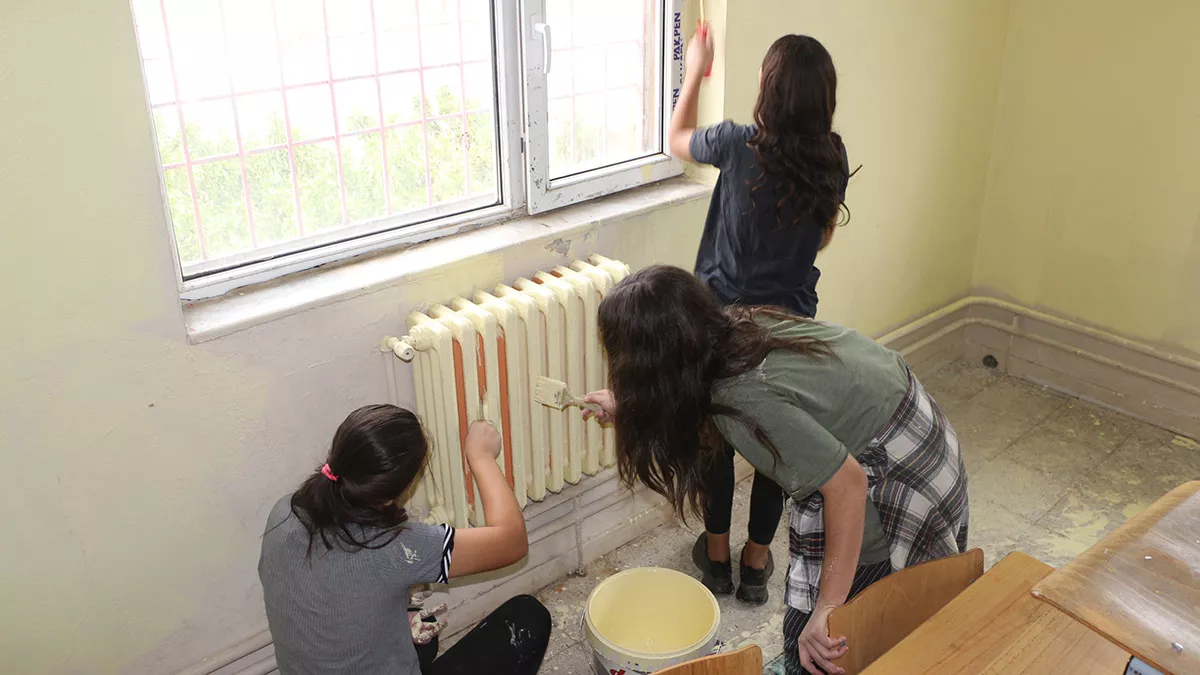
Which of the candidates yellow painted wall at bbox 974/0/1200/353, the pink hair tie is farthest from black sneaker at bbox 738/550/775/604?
yellow painted wall at bbox 974/0/1200/353

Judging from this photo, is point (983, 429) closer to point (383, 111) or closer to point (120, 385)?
point (383, 111)

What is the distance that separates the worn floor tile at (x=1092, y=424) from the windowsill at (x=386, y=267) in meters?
1.73

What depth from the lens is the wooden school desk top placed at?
136 cm

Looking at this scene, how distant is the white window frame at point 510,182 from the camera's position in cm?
211

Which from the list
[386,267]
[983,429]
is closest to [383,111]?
[386,267]

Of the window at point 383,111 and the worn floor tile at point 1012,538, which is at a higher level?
the window at point 383,111

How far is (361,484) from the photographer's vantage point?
65.2 inches

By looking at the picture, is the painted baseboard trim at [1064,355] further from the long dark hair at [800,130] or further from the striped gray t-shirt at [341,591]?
the striped gray t-shirt at [341,591]

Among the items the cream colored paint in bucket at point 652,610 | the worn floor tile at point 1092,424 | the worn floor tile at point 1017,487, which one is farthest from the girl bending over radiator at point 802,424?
the worn floor tile at point 1092,424

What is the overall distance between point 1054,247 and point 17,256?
3.35 m

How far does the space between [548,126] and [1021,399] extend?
7.47 ft

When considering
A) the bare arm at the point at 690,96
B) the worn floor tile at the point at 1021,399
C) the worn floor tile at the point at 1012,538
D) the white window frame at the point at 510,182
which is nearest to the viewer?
the white window frame at the point at 510,182

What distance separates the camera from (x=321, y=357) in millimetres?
2139

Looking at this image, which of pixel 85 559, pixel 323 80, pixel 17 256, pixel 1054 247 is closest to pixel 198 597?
pixel 85 559
